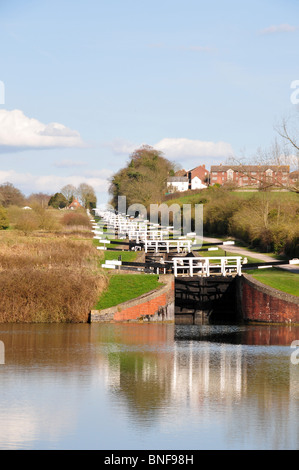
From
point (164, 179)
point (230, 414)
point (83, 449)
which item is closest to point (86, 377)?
point (230, 414)

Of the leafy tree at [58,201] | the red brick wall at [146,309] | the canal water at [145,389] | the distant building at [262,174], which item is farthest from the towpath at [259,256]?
the leafy tree at [58,201]

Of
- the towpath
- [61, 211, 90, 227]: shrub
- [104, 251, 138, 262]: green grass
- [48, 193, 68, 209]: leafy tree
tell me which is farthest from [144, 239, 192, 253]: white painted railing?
[48, 193, 68, 209]: leafy tree

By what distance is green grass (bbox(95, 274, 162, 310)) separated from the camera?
1114 inches

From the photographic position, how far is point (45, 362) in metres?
19.6

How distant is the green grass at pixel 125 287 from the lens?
28.3m

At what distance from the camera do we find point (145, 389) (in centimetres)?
1666

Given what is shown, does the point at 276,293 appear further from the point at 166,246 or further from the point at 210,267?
the point at 166,246

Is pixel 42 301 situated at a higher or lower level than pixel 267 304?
higher

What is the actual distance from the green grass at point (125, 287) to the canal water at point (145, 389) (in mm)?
2128

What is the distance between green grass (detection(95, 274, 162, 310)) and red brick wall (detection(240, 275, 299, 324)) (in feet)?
12.0

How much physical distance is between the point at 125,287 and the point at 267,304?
18.6 feet

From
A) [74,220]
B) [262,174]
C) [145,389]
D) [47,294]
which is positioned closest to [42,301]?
[47,294]

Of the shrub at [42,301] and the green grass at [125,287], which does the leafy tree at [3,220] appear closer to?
the green grass at [125,287]

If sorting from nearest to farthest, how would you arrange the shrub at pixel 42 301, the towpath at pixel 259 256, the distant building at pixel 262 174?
1. the shrub at pixel 42 301
2. the distant building at pixel 262 174
3. the towpath at pixel 259 256
